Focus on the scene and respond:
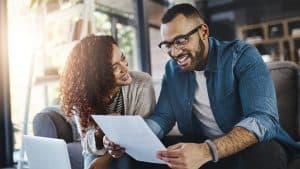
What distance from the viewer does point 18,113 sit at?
2668 millimetres

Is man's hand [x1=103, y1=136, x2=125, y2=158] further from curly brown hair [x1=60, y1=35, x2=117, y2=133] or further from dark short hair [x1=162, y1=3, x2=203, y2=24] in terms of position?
dark short hair [x1=162, y1=3, x2=203, y2=24]

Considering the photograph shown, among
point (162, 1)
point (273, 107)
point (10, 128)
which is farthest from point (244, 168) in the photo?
point (162, 1)

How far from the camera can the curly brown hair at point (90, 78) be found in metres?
1.22

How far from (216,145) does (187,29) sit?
39 centimetres

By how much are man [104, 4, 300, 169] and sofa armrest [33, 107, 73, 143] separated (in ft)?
2.06

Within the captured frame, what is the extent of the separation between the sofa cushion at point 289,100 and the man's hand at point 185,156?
27.5 inches

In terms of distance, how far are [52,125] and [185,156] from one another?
972 millimetres

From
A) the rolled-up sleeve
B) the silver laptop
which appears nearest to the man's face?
the rolled-up sleeve

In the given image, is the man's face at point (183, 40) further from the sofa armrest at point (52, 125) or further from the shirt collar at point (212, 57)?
the sofa armrest at point (52, 125)

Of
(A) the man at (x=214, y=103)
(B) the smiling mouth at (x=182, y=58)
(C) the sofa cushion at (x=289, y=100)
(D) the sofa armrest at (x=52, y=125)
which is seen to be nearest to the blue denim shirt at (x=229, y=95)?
(A) the man at (x=214, y=103)

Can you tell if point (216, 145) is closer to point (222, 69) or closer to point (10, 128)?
point (222, 69)

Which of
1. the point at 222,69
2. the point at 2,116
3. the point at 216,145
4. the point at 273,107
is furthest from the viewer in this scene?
the point at 2,116

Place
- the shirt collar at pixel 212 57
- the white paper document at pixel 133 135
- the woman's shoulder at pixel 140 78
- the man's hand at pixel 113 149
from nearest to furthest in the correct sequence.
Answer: the white paper document at pixel 133 135, the man's hand at pixel 113 149, the shirt collar at pixel 212 57, the woman's shoulder at pixel 140 78

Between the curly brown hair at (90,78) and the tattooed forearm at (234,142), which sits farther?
the curly brown hair at (90,78)
